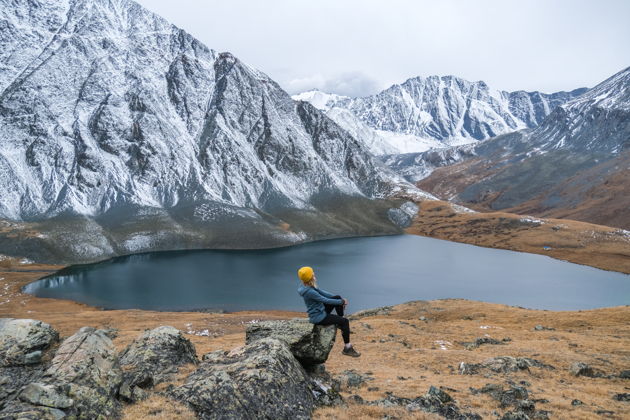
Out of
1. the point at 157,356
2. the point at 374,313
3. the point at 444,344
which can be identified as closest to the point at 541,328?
the point at 444,344

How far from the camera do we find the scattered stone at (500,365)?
23.3 metres

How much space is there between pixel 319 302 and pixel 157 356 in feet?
Result: 33.4

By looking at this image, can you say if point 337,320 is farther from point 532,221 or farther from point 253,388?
point 532,221

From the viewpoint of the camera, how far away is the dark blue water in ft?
278

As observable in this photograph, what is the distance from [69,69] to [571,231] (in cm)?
26210

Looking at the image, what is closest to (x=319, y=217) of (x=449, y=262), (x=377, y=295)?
(x=449, y=262)

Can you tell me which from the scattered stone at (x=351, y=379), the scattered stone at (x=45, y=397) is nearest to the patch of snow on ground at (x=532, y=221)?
the scattered stone at (x=351, y=379)

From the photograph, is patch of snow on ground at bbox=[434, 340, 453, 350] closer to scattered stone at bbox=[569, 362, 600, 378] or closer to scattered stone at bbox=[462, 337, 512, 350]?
scattered stone at bbox=[462, 337, 512, 350]

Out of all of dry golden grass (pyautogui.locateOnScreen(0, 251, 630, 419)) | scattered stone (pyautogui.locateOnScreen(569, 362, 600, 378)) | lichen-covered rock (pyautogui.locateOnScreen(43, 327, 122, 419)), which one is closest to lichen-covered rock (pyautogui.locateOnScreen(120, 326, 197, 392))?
dry golden grass (pyautogui.locateOnScreen(0, 251, 630, 419))

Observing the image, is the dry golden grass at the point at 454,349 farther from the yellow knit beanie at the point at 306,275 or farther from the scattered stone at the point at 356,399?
the yellow knit beanie at the point at 306,275

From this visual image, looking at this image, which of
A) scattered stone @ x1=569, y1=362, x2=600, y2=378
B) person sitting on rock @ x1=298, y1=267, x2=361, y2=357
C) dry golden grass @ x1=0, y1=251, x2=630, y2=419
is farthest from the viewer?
scattered stone @ x1=569, y1=362, x2=600, y2=378

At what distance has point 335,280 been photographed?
329 feet

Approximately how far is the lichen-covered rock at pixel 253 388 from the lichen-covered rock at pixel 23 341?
1010 centimetres

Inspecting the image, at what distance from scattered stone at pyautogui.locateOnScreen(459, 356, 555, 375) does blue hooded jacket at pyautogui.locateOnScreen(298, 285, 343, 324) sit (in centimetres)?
1321
